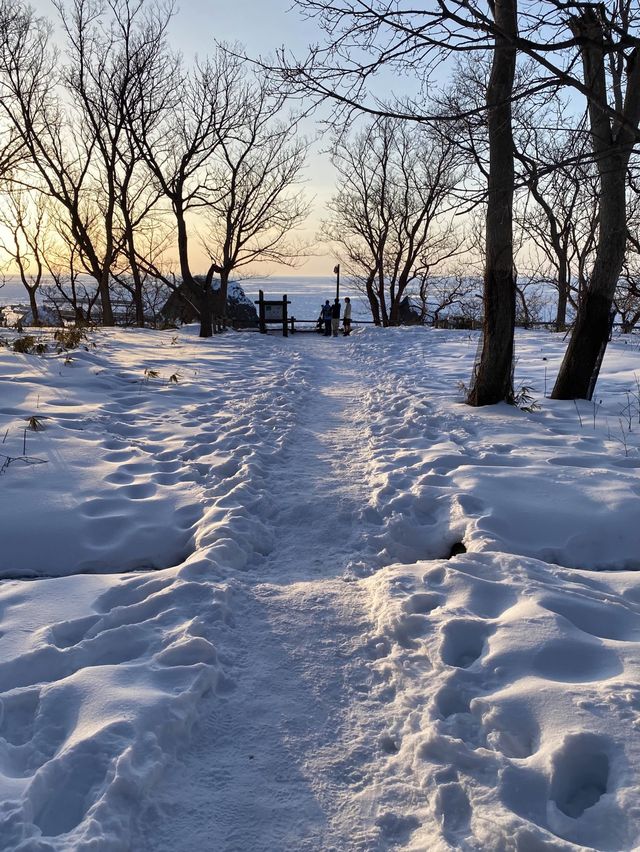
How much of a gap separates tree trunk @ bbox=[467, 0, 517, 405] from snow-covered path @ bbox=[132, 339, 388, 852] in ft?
13.1

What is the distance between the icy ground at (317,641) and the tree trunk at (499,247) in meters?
1.52

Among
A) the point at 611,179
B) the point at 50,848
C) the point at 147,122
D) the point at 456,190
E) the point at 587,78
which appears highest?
the point at 147,122

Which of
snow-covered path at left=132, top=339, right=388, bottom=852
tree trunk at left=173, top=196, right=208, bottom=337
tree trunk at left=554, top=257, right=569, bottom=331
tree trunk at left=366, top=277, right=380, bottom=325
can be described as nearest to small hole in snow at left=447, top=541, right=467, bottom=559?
snow-covered path at left=132, top=339, right=388, bottom=852

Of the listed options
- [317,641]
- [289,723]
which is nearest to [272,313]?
[317,641]

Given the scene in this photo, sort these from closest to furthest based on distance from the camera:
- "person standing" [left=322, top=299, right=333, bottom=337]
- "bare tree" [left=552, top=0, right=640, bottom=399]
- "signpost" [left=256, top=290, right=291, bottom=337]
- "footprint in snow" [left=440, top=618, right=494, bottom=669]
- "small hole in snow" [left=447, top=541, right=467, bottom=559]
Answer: "footprint in snow" [left=440, top=618, right=494, bottom=669], "small hole in snow" [left=447, top=541, right=467, bottom=559], "bare tree" [left=552, top=0, right=640, bottom=399], "signpost" [left=256, top=290, right=291, bottom=337], "person standing" [left=322, top=299, right=333, bottom=337]

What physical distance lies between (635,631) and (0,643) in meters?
3.14

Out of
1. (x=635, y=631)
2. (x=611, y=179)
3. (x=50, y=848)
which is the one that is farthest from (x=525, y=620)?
(x=611, y=179)

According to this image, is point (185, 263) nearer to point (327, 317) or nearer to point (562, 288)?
point (327, 317)

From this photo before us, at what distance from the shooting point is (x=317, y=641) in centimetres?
279

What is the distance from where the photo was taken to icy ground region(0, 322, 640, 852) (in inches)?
71.9

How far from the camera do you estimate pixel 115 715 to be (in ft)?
7.00

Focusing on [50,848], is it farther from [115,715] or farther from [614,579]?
[614,579]

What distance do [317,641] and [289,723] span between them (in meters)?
0.55

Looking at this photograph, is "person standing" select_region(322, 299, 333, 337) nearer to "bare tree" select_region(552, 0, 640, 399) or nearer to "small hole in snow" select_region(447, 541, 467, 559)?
"bare tree" select_region(552, 0, 640, 399)
